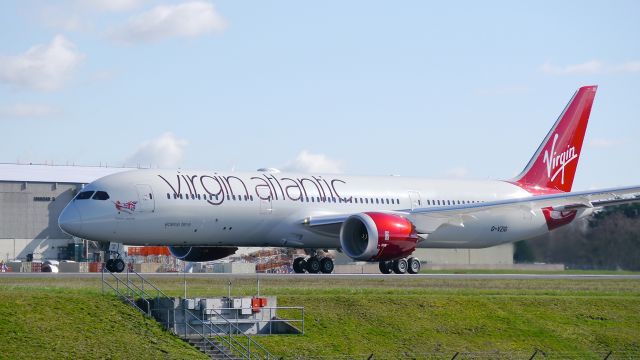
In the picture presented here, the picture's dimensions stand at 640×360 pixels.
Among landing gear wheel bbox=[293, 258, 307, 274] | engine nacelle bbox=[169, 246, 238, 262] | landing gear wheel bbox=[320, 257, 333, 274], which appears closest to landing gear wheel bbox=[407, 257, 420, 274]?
landing gear wheel bbox=[320, 257, 333, 274]

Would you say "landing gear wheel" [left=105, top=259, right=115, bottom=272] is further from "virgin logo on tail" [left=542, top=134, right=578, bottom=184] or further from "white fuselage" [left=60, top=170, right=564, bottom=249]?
"virgin logo on tail" [left=542, top=134, right=578, bottom=184]

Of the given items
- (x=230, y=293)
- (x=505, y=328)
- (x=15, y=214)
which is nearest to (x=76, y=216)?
(x=230, y=293)

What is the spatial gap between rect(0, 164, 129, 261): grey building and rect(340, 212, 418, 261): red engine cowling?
37.3m

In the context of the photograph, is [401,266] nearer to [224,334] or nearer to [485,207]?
[485,207]

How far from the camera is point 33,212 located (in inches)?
3287

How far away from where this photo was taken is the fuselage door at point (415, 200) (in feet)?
180

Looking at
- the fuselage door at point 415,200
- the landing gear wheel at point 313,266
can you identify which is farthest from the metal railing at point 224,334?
the fuselage door at point 415,200

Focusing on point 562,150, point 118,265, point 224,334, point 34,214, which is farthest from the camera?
point 34,214

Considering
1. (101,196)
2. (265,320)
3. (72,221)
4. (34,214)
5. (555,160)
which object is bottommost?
(265,320)

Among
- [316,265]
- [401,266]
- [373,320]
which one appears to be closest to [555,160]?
[401,266]

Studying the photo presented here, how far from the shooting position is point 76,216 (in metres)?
46.0

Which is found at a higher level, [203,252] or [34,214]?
[34,214]

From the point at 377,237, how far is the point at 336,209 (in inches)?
185

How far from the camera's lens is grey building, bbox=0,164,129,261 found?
82250mm
